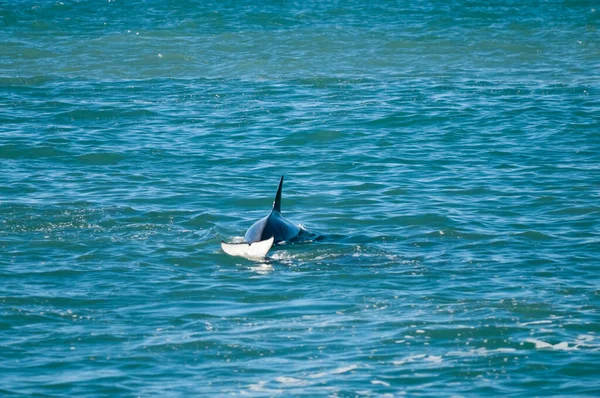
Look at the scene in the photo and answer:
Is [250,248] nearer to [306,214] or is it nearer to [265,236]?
[265,236]

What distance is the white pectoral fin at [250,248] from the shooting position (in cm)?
1270

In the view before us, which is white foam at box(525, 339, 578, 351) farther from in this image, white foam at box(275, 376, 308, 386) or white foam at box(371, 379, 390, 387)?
white foam at box(275, 376, 308, 386)

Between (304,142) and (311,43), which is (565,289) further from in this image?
(311,43)

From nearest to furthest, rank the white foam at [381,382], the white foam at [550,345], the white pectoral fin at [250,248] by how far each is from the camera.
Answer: the white foam at [381,382] → the white foam at [550,345] → the white pectoral fin at [250,248]

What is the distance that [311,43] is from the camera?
30.6 metres

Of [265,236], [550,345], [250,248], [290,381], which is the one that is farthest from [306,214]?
[290,381]

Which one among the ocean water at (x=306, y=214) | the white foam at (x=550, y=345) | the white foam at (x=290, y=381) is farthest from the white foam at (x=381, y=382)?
the white foam at (x=550, y=345)

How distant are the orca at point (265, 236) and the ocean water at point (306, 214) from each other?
0.18 meters

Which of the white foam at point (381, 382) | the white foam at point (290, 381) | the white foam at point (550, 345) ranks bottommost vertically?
the white foam at point (550, 345)

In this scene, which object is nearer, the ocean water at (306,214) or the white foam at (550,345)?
the ocean water at (306,214)

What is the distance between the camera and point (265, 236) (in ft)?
43.3

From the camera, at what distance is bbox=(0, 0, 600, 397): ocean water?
32.1 feet

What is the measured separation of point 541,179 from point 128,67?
14557 millimetres

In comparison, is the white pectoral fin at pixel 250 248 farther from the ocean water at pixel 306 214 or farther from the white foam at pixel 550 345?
the white foam at pixel 550 345
